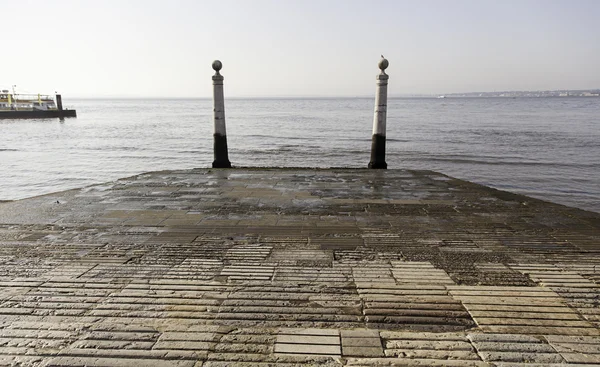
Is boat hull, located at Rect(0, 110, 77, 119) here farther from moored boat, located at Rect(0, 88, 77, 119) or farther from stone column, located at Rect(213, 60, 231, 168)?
stone column, located at Rect(213, 60, 231, 168)

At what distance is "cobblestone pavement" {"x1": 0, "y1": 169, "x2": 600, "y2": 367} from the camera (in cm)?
286

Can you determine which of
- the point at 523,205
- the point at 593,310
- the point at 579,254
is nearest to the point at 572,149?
the point at 523,205

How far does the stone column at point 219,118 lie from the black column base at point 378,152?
13.2 feet

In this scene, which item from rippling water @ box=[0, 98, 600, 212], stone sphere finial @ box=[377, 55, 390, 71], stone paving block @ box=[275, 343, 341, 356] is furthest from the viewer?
rippling water @ box=[0, 98, 600, 212]

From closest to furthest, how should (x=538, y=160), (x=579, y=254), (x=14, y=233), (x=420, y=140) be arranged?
(x=579, y=254), (x=14, y=233), (x=538, y=160), (x=420, y=140)

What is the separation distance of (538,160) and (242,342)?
70.5 ft

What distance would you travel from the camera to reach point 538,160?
2038cm

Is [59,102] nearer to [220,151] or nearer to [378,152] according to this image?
[220,151]

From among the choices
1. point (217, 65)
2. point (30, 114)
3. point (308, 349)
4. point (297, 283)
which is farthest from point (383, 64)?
point (30, 114)

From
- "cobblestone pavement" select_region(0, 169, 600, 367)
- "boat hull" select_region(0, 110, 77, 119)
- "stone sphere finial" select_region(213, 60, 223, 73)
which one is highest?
"stone sphere finial" select_region(213, 60, 223, 73)

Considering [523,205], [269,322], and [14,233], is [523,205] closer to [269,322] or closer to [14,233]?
[269,322]

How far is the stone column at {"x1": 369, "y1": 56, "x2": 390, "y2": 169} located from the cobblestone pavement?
162 inches

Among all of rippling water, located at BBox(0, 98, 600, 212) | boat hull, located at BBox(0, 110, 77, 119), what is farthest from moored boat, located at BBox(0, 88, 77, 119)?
rippling water, located at BBox(0, 98, 600, 212)

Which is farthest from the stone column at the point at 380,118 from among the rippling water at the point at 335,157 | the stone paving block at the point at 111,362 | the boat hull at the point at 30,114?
the boat hull at the point at 30,114
